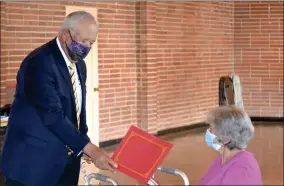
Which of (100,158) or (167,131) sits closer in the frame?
(100,158)

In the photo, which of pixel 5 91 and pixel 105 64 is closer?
pixel 5 91

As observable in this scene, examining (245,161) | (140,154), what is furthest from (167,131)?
(245,161)

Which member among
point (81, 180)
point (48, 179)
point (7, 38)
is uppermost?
point (7, 38)

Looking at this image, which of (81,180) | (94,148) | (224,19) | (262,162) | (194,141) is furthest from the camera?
(224,19)

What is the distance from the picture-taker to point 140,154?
3223mm

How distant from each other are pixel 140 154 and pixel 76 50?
2.40 feet

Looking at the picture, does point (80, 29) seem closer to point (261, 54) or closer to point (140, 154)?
point (140, 154)

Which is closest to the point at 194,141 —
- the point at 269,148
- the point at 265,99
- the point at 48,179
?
the point at 269,148

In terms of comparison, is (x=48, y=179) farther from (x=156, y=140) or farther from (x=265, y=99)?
(x=265, y=99)

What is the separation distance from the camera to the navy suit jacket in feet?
11.2

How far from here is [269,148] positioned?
10.4m

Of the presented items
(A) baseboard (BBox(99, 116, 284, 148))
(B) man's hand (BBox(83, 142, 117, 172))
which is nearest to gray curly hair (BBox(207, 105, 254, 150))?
(B) man's hand (BBox(83, 142, 117, 172))

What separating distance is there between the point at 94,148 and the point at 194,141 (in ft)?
26.5

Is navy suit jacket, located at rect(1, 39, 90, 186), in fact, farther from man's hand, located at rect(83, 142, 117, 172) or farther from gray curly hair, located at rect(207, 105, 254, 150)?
gray curly hair, located at rect(207, 105, 254, 150)
